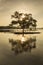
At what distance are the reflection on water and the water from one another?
0.10 feet

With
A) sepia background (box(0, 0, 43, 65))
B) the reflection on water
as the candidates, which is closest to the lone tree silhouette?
sepia background (box(0, 0, 43, 65))

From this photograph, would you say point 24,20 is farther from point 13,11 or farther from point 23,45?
point 23,45

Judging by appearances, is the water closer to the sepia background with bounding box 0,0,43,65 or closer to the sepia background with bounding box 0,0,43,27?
the sepia background with bounding box 0,0,43,65

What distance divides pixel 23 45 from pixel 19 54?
135mm

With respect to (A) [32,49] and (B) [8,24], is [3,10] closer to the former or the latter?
(B) [8,24]

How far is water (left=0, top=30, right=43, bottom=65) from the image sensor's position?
4.58ft

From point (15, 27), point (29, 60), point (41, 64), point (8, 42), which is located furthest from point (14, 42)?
point (41, 64)

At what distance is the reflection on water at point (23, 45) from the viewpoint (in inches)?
62.4

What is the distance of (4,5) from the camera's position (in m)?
1.84

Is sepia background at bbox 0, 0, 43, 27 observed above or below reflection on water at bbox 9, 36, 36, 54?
above

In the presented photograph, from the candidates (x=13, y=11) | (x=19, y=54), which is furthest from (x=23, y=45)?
(x=13, y=11)

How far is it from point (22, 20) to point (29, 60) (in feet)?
1.81

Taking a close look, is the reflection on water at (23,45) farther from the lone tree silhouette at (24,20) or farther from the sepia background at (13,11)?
the lone tree silhouette at (24,20)

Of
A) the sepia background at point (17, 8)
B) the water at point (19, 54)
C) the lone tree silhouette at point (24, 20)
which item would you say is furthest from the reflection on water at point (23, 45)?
the sepia background at point (17, 8)
